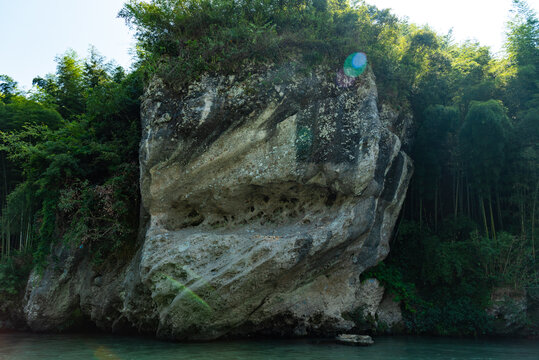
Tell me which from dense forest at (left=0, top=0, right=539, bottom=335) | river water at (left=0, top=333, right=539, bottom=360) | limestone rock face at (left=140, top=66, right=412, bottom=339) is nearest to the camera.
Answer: river water at (left=0, top=333, right=539, bottom=360)

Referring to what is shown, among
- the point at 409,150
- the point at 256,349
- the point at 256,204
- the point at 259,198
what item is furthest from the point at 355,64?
the point at 256,349

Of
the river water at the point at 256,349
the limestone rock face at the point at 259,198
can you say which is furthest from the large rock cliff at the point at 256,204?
the river water at the point at 256,349

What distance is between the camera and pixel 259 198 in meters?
10.8

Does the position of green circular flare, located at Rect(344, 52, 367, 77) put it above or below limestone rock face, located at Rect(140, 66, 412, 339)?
above

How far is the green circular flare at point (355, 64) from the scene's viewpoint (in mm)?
11055

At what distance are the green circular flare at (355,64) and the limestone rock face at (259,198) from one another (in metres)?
0.46

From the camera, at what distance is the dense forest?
1105cm

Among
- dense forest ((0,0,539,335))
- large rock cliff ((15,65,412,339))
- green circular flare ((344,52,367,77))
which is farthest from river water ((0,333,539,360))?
green circular flare ((344,52,367,77))

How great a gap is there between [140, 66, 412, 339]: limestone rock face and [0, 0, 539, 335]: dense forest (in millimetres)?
1039

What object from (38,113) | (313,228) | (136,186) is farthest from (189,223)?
(38,113)

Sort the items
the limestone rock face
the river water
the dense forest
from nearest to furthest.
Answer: the river water, the limestone rock face, the dense forest

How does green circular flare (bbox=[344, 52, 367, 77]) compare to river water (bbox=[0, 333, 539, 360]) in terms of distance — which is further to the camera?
green circular flare (bbox=[344, 52, 367, 77])

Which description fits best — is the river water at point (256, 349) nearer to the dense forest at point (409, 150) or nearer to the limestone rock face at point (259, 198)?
the limestone rock face at point (259, 198)

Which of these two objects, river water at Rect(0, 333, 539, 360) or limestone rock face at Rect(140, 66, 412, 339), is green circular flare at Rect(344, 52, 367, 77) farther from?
river water at Rect(0, 333, 539, 360)
